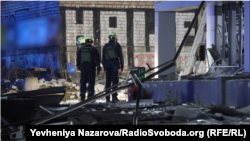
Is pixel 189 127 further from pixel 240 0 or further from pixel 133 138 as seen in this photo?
pixel 240 0

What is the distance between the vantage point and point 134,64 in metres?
20.5

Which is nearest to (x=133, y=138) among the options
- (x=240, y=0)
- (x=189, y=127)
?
(x=189, y=127)

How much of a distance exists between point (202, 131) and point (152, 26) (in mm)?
17871

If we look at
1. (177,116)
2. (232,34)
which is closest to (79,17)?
(232,34)

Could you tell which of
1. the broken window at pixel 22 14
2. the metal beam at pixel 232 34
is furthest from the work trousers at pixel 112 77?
the broken window at pixel 22 14

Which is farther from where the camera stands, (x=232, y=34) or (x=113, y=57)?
(x=232, y=34)

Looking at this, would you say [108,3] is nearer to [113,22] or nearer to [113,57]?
[113,22]

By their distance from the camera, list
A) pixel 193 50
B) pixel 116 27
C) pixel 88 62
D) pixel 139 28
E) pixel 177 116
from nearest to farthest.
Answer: pixel 177 116 → pixel 88 62 → pixel 193 50 → pixel 116 27 → pixel 139 28
